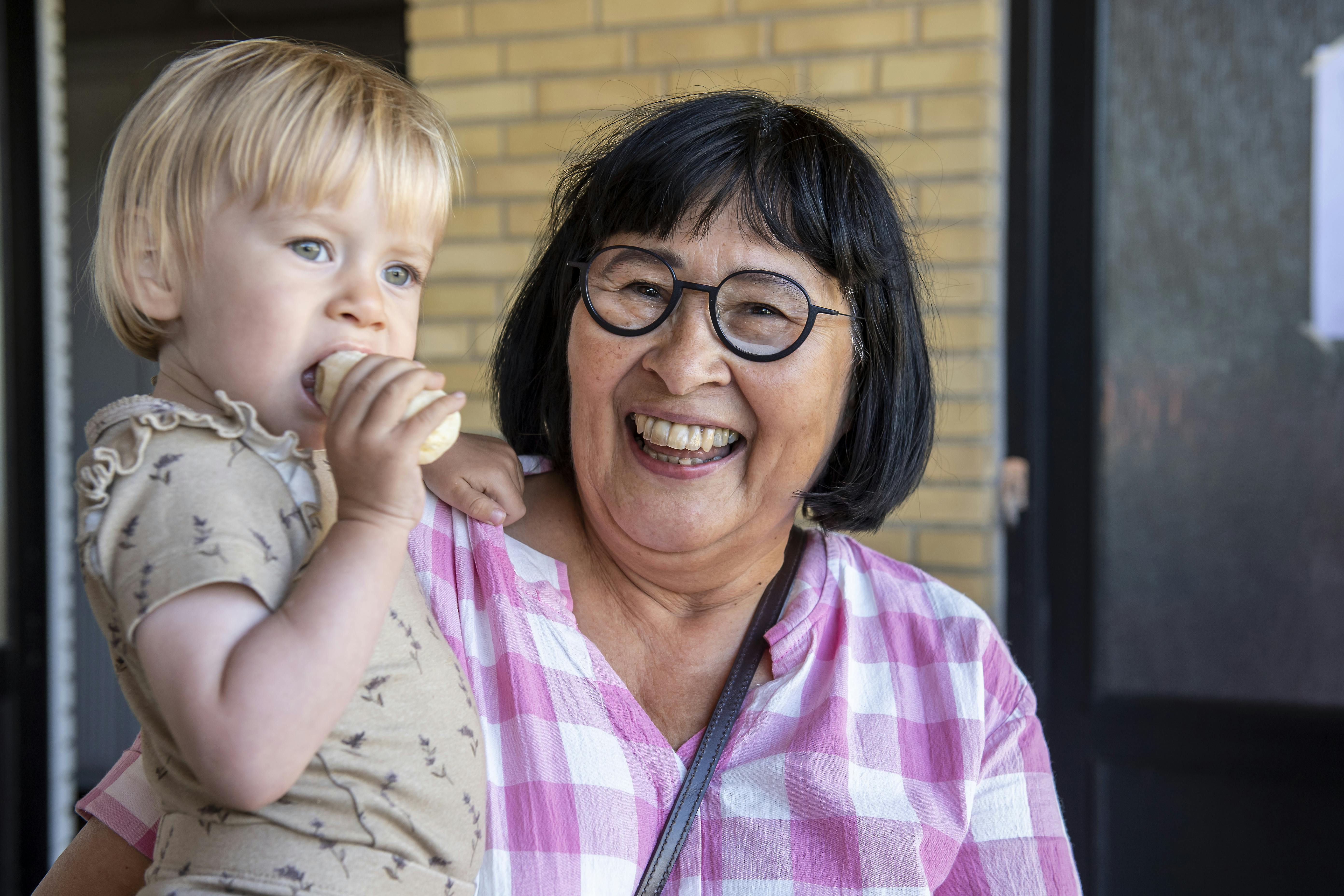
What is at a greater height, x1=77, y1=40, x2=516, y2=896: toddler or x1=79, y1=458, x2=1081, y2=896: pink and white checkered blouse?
x1=77, y1=40, x2=516, y2=896: toddler

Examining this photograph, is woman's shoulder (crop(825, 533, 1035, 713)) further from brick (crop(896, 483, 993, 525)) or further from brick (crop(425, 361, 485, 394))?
brick (crop(425, 361, 485, 394))

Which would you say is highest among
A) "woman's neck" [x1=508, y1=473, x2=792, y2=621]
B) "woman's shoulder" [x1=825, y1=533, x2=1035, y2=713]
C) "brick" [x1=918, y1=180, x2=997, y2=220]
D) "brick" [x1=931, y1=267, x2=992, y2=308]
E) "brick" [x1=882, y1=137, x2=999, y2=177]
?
"brick" [x1=882, y1=137, x2=999, y2=177]

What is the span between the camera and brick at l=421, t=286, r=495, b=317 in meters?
3.61

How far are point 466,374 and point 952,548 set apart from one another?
67.1 inches

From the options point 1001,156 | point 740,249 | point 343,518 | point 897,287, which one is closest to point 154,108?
point 343,518

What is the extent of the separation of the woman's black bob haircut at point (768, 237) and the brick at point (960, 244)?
1441 mm

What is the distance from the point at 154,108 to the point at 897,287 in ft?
3.59

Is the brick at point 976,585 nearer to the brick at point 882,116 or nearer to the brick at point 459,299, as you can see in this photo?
the brick at point 882,116

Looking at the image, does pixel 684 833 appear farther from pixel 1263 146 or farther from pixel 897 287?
pixel 1263 146

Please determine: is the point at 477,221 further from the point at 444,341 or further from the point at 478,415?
the point at 478,415

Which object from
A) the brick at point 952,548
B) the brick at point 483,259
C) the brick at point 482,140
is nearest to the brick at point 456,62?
the brick at point 482,140

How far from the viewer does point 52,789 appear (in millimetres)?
3922

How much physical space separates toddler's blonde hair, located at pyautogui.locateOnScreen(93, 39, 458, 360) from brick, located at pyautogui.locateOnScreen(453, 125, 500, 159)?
2.37 m

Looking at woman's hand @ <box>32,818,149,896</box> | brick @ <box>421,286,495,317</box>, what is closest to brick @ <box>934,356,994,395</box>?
brick @ <box>421,286,495,317</box>
